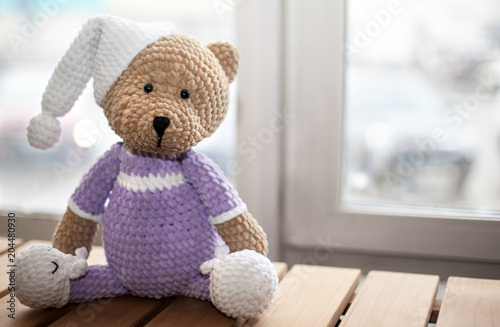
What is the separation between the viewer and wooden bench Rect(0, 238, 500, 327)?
0.82m

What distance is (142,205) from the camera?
31.7 inches

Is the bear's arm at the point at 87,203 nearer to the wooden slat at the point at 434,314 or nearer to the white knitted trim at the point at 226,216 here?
the white knitted trim at the point at 226,216

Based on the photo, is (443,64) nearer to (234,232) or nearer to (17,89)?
(234,232)

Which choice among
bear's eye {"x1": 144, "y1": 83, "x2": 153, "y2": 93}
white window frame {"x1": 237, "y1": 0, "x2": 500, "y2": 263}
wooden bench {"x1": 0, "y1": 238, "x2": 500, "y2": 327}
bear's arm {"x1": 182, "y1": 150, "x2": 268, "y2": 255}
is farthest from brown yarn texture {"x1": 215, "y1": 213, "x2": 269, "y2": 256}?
white window frame {"x1": 237, "y1": 0, "x2": 500, "y2": 263}

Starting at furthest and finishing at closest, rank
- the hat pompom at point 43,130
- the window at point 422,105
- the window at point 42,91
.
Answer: the window at point 42,91 < the window at point 422,105 < the hat pompom at point 43,130

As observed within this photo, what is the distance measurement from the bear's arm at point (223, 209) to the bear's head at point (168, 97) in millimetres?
54

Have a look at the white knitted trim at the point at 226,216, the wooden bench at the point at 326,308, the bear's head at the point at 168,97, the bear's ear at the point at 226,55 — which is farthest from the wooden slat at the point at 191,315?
the bear's ear at the point at 226,55

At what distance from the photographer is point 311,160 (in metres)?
1.29

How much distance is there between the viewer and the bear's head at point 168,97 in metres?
0.74

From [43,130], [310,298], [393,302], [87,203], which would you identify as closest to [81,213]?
[87,203]

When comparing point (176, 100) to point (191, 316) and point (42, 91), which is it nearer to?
point (191, 316)

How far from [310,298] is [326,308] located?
0.15 ft

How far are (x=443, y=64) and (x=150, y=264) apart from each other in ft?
2.51

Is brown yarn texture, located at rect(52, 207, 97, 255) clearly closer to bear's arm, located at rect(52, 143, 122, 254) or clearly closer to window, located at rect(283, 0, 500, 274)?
bear's arm, located at rect(52, 143, 122, 254)
